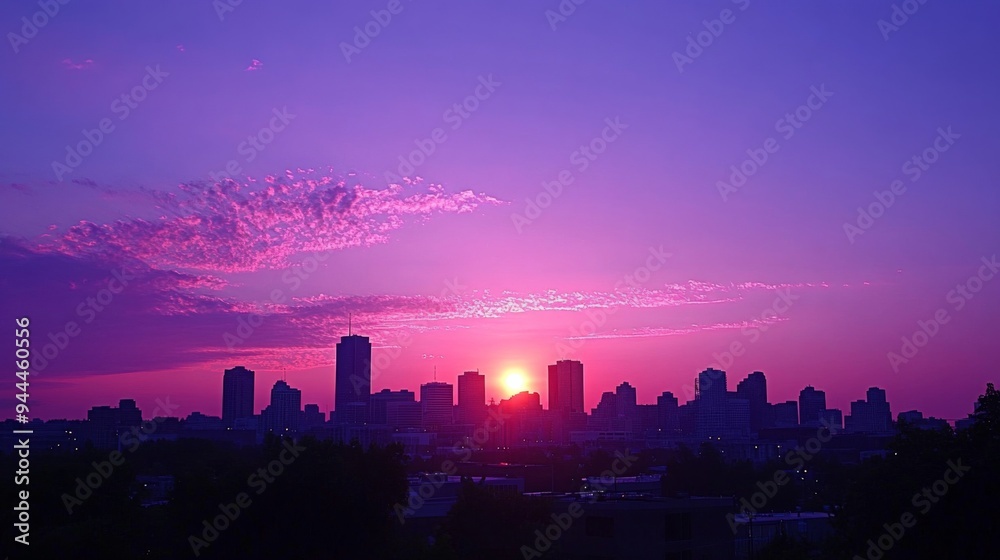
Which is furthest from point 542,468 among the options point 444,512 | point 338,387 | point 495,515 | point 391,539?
point 338,387

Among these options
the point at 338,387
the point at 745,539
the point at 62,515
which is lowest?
the point at 745,539

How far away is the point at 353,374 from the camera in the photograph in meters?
190

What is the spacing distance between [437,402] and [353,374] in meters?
20.0

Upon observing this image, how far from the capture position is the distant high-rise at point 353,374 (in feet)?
609

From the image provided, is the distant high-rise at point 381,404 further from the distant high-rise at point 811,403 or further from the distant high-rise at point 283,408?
the distant high-rise at point 811,403

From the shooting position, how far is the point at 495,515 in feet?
96.1

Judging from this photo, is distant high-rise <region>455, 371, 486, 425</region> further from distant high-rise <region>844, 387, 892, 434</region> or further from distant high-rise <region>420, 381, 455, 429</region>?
distant high-rise <region>844, 387, 892, 434</region>

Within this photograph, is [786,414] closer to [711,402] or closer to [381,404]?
[711,402]

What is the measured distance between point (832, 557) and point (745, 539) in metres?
13.1

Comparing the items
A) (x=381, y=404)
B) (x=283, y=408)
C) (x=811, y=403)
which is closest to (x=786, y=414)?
(x=811, y=403)

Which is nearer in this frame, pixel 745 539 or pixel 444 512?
pixel 745 539

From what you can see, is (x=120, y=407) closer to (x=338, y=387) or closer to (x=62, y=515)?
(x=338, y=387)

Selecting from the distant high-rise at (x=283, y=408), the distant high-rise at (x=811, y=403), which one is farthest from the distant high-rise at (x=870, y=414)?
the distant high-rise at (x=283, y=408)

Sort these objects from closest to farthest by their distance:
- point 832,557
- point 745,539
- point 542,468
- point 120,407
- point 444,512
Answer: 1. point 832,557
2. point 745,539
3. point 444,512
4. point 542,468
5. point 120,407
